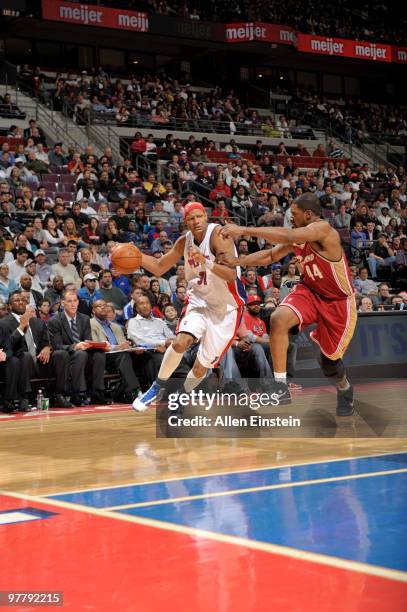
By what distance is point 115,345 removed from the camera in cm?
1100

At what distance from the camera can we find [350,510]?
4457 mm

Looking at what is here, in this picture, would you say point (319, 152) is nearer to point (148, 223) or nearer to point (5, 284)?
point (148, 223)

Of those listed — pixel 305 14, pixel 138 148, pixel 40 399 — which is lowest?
pixel 40 399

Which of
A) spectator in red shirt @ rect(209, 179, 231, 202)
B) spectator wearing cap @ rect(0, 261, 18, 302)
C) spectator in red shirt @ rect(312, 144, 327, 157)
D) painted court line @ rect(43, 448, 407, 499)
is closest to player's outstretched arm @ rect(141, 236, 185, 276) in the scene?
painted court line @ rect(43, 448, 407, 499)

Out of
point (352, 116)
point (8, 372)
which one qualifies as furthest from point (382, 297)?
point (352, 116)

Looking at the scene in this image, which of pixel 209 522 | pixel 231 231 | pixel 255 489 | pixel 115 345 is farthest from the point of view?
pixel 115 345

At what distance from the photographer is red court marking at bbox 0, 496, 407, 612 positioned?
305 centimetres

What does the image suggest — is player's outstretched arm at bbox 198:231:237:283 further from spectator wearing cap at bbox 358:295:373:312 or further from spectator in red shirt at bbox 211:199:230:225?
spectator in red shirt at bbox 211:199:230:225

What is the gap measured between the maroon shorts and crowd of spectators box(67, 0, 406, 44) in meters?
21.6

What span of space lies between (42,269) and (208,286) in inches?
233

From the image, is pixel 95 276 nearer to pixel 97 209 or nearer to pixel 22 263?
pixel 22 263

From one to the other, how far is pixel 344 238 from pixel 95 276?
8.21 meters

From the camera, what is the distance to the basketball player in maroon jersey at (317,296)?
7.24 m

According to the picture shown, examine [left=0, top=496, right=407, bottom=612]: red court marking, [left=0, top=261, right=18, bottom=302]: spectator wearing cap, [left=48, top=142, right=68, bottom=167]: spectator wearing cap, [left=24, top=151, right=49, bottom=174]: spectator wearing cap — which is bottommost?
[left=0, top=496, right=407, bottom=612]: red court marking
